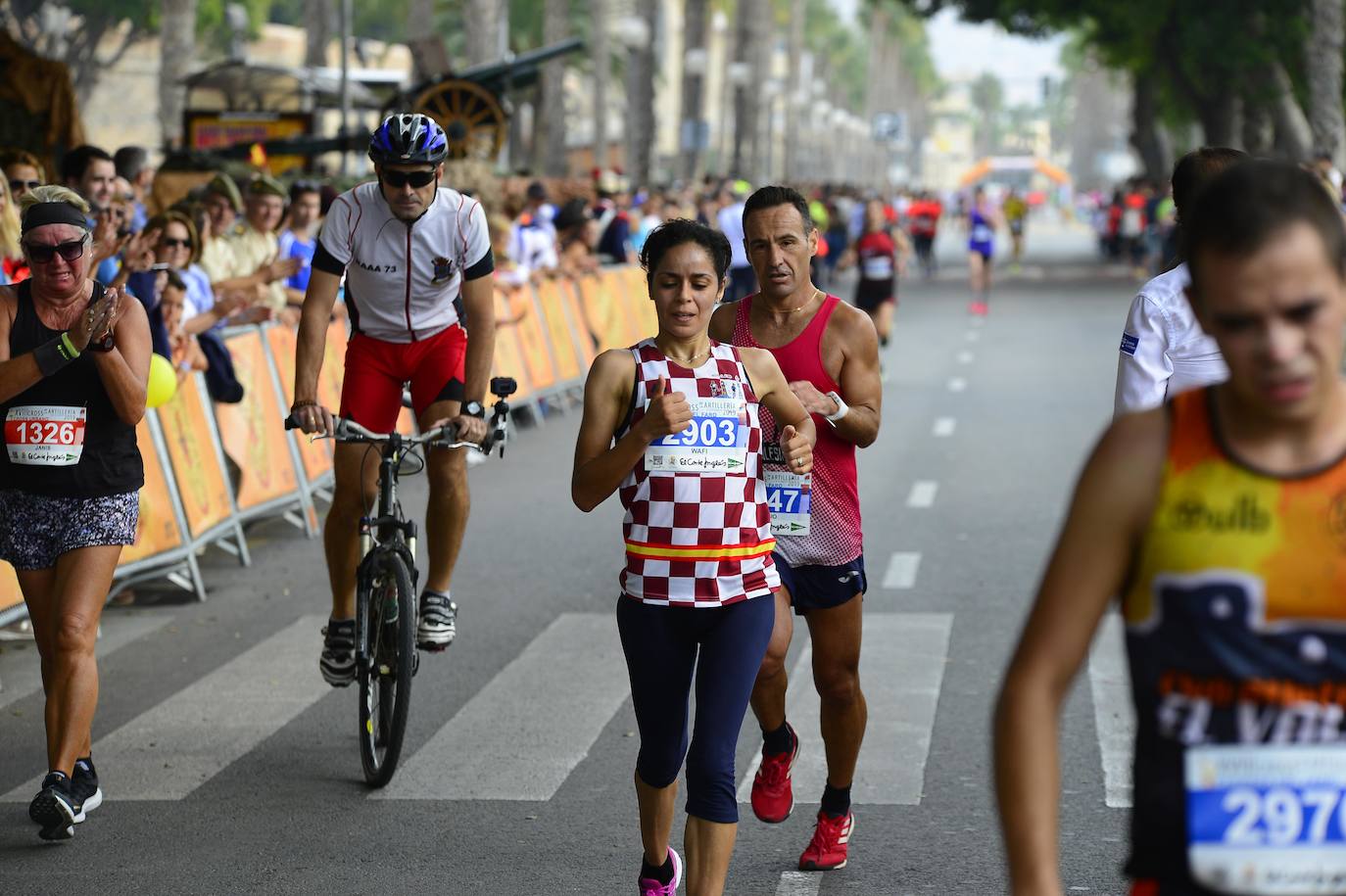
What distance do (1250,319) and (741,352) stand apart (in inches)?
102

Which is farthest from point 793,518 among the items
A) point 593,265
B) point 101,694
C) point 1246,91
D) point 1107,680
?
point 1246,91

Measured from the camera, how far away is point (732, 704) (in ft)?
16.0

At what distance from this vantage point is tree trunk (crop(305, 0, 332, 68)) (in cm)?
3906

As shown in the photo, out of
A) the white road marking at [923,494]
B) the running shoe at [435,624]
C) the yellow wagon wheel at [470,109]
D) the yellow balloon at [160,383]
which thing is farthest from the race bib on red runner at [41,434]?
the yellow wagon wheel at [470,109]

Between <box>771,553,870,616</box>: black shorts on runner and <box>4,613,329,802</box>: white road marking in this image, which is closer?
<box>771,553,870,616</box>: black shorts on runner

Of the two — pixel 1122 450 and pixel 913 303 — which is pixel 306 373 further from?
pixel 913 303

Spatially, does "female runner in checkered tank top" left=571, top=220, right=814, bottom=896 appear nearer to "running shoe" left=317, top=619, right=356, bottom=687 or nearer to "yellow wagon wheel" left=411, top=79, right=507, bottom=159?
"running shoe" left=317, top=619, right=356, bottom=687

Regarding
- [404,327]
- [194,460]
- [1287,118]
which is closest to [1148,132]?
[1287,118]

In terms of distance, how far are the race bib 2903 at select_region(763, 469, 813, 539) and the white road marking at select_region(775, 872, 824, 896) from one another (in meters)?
0.96

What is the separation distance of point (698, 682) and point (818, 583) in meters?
0.97

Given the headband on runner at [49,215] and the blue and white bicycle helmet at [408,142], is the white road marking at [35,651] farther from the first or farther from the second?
the blue and white bicycle helmet at [408,142]

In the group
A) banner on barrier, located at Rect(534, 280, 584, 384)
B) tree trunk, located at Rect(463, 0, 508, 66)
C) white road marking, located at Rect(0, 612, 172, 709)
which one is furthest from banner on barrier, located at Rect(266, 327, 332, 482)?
tree trunk, located at Rect(463, 0, 508, 66)

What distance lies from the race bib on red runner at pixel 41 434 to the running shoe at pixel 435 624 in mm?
1415

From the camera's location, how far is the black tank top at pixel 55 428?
646cm
